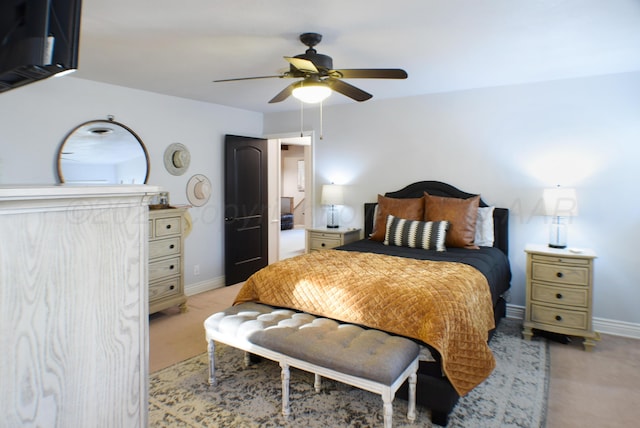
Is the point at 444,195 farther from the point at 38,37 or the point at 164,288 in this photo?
the point at 38,37

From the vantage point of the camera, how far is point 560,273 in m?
3.30

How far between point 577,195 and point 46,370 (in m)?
4.12

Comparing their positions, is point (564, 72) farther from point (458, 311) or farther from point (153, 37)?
point (153, 37)

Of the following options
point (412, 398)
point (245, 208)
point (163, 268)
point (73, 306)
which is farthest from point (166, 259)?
point (73, 306)

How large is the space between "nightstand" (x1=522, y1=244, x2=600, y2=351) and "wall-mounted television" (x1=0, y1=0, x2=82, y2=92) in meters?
3.58

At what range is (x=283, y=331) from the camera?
2305 mm

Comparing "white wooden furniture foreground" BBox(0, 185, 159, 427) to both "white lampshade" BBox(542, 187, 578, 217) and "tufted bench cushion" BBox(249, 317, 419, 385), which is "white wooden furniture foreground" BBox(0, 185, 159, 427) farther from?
"white lampshade" BBox(542, 187, 578, 217)

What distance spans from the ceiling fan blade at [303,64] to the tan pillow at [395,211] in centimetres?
204

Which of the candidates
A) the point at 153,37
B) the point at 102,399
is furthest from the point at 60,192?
the point at 153,37

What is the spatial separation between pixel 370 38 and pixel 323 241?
263cm

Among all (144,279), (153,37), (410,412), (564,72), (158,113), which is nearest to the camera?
(144,279)

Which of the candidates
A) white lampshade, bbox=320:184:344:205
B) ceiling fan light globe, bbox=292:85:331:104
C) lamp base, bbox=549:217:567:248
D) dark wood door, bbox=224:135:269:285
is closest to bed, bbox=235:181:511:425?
lamp base, bbox=549:217:567:248

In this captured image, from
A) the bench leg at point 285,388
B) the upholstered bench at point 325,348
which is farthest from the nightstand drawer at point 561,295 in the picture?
the bench leg at point 285,388

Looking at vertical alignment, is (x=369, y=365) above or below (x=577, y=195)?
below
